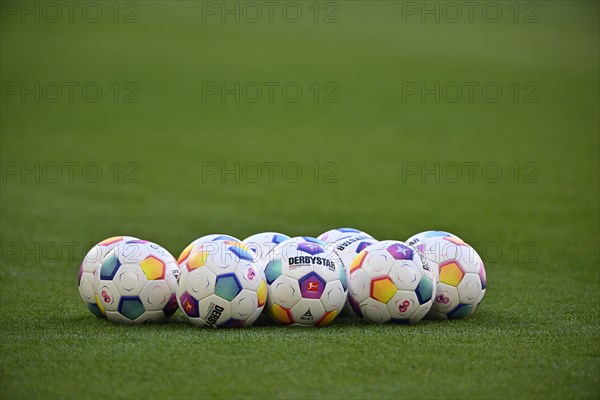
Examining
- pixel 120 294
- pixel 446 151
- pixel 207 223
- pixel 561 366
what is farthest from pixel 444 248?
pixel 446 151

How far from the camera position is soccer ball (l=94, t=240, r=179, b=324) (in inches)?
338

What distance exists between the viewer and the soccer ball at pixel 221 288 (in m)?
8.16

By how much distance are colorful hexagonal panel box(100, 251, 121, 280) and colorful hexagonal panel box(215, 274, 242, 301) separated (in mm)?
1197

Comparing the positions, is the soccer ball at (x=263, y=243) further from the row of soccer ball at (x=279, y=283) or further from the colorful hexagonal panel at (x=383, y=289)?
the colorful hexagonal panel at (x=383, y=289)

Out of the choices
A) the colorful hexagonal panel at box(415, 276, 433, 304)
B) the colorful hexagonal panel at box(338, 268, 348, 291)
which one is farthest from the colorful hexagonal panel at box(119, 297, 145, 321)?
the colorful hexagonal panel at box(415, 276, 433, 304)

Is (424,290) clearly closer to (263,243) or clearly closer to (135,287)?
(263,243)

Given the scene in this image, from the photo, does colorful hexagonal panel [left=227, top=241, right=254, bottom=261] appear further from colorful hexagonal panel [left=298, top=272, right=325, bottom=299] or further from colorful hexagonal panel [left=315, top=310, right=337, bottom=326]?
colorful hexagonal panel [left=315, top=310, right=337, bottom=326]

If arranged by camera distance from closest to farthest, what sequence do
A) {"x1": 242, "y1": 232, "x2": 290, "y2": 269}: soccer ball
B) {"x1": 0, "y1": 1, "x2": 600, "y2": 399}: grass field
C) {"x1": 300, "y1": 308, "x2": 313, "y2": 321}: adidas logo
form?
{"x1": 0, "y1": 1, "x2": 600, "y2": 399}: grass field
{"x1": 300, "y1": 308, "x2": 313, "y2": 321}: adidas logo
{"x1": 242, "y1": 232, "x2": 290, "y2": 269}: soccer ball

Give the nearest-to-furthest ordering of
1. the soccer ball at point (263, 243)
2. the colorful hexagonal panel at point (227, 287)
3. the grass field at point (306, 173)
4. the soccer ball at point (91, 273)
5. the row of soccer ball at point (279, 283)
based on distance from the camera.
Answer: the grass field at point (306, 173)
the colorful hexagonal panel at point (227, 287)
the row of soccer ball at point (279, 283)
the soccer ball at point (91, 273)
the soccer ball at point (263, 243)

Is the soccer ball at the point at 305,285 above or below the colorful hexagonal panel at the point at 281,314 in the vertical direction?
above

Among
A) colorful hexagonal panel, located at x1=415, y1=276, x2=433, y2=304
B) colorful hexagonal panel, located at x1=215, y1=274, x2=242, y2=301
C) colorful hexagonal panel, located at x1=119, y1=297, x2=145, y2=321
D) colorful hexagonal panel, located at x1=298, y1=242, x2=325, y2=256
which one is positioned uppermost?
colorful hexagonal panel, located at x1=298, y1=242, x2=325, y2=256

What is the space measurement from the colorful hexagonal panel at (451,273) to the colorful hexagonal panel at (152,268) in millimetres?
2908

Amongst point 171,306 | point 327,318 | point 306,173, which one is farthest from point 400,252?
point 306,173

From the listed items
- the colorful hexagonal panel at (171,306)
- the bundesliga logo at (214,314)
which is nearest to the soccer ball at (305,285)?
the bundesliga logo at (214,314)
